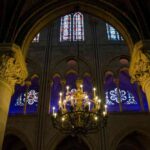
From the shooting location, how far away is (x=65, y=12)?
9.07 m

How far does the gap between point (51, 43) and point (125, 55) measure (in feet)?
16.4

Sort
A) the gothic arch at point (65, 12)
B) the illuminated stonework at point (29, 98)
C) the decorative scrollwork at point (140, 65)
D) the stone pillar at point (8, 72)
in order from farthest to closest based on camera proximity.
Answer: the illuminated stonework at point (29, 98)
the gothic arch at point (65, 12)
the decorative scrollwork at point (140, 65)
the stone pillar at point (8, 72)

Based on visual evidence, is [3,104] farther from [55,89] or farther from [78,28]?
[78,28]

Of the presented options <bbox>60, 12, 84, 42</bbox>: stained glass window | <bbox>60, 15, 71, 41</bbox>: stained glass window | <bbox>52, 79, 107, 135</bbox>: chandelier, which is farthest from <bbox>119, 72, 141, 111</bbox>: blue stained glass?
<bbox>52, 79, 107, 135</bbox>: chandelier

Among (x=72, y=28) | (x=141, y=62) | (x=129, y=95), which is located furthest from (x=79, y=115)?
(x=72, y=28)

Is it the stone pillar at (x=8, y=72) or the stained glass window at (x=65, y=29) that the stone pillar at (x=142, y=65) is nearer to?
the stone pillar at (x=8, y=72)

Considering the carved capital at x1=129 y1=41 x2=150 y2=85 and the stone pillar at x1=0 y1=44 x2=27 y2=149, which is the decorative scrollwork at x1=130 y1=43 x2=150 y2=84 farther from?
the stone pillar at x1=0 y1=44 x2=27 y2=149

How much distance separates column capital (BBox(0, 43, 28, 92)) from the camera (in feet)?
22.1

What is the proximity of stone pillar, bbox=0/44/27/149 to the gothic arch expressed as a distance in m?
0.62

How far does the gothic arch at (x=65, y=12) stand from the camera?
7.90 meters

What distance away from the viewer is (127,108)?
15.4 m

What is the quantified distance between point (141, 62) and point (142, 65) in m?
0.10

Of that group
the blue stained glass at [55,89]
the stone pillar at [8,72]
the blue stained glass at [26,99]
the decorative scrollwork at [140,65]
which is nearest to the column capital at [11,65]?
the stone pillar at [8,72]

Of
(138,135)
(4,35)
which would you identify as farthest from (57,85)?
(4,35)
